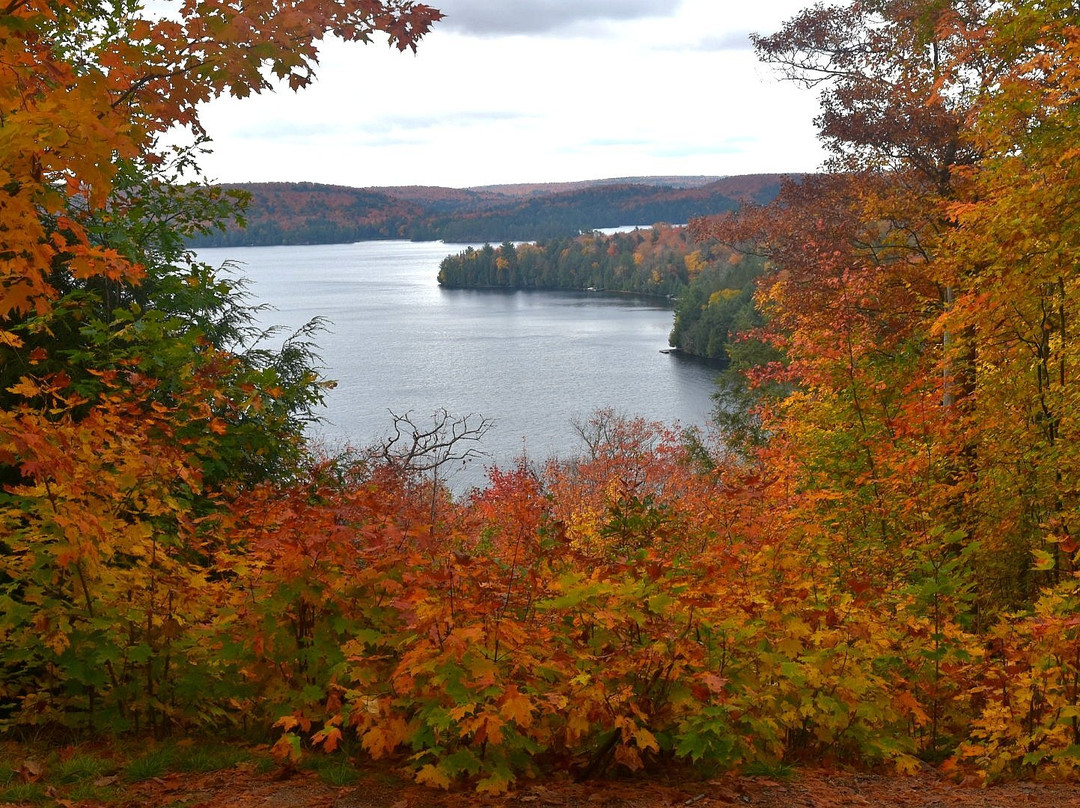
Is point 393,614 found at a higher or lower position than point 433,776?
higher

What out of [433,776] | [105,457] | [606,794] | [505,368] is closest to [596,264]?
[505,368]

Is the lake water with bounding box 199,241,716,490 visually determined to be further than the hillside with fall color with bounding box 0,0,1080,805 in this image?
Yes

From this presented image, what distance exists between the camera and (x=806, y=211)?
18.2 m

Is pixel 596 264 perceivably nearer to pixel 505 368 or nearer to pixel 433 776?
pixel 505 368

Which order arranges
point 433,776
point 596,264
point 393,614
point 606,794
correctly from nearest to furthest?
point 433,776
point 606,794
point 393,614
point 596,264

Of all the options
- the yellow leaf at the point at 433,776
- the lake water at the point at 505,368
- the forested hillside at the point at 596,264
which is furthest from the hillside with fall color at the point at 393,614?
the forested hillside at the point at 596,264

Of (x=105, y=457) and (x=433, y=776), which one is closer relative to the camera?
(x=433, y=776)

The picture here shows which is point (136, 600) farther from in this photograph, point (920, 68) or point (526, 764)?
point (920, 68)

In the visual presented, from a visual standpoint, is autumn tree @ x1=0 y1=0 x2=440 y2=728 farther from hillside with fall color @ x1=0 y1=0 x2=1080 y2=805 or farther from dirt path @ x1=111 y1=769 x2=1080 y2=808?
dirt path @ x1=111 y1=769 x2=1080 y2=808

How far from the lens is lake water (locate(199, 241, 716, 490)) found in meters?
56.6

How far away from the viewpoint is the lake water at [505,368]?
56.6 metres

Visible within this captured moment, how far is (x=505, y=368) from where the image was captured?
77.3 meters

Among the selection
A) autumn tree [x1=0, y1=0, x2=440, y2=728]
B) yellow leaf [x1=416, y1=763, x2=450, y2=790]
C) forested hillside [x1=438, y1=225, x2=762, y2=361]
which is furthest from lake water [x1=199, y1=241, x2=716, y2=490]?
yellow leaf [x1=416, y1=763, x2=450, y2=790]

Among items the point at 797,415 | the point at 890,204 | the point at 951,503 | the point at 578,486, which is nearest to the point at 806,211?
the point at 890,204
